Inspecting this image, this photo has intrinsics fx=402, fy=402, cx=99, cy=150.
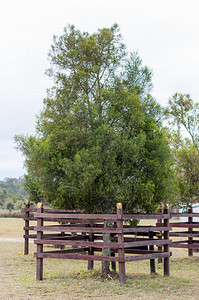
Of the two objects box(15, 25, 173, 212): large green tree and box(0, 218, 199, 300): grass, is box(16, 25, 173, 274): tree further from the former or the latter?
box(0, 218, 199, 300): grass

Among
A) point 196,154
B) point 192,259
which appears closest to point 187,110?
point 196,154

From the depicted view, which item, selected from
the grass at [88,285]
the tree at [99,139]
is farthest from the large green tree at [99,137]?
the grass at [88,285]

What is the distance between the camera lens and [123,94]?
10070 millimetres

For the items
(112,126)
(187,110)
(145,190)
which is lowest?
(145,190)

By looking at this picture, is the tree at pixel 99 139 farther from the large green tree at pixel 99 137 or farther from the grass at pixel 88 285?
the grass at pixel 88 285

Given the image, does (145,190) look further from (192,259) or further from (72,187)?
(192,259)

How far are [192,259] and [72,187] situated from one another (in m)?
7.18

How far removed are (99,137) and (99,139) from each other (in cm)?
7

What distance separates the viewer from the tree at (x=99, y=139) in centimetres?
945

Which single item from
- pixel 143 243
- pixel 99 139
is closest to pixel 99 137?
pixel 99 139

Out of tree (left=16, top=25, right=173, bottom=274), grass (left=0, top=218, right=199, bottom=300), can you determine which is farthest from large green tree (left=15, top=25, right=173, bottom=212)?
grass (left=0, top=218, right=199, bottom=300)

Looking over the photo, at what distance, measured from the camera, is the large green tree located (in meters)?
9.45

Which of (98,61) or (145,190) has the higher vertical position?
(98,61)

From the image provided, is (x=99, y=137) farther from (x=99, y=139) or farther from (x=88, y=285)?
(x=88, y=285)
